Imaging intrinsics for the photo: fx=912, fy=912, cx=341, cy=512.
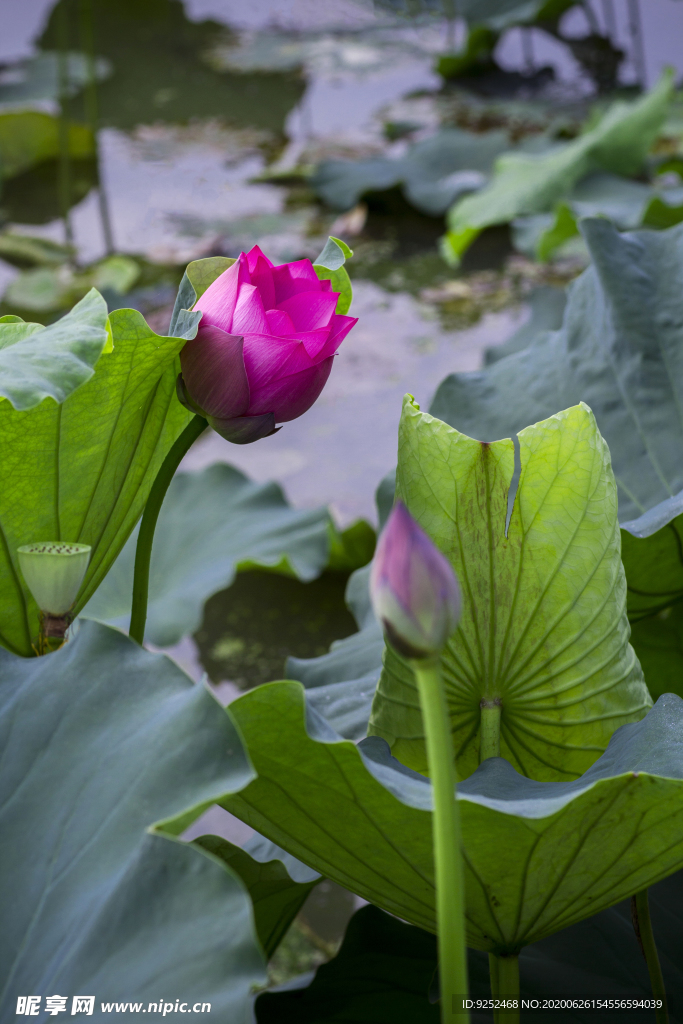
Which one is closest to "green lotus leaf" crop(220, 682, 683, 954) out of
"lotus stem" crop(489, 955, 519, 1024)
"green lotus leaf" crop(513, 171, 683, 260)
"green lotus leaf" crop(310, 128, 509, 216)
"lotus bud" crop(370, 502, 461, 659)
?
"lotus stem" crop(489, 955, 519, 1024)

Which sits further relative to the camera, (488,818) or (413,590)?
(488,818)

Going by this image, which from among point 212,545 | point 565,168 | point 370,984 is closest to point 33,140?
point 565,168

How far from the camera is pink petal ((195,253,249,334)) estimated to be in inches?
18.1

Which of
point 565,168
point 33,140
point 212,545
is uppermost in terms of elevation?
point 565,168

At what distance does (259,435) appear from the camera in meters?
0.49

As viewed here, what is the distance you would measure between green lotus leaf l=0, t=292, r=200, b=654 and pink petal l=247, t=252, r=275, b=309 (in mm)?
37

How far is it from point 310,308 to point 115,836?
0.89 ft

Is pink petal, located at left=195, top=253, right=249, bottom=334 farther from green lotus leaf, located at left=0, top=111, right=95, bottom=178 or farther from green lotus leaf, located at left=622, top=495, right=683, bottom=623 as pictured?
green lotus leaf, located at left=0, top=111, right=95, bottom=178

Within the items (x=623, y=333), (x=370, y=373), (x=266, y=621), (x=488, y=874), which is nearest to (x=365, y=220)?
(x=370, y=373)

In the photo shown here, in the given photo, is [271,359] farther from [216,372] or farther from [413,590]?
[413,590]

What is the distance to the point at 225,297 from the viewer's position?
46 centimetres

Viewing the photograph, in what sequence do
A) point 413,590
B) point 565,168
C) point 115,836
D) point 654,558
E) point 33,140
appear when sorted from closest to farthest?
1. point 413,590
2. point 115,836
3. point 654,558
4. point 565,168
5. point 33,140

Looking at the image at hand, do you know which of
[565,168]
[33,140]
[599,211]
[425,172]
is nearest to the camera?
[599,211]

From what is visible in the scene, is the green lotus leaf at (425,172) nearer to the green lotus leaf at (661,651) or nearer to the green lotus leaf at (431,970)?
the green lotus leaf at (661,651)
